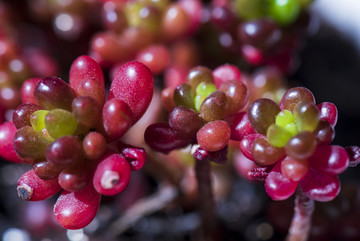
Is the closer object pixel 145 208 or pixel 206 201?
pixel 206 201

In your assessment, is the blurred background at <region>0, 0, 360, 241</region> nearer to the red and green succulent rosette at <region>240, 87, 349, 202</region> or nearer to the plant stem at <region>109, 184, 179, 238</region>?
the plant stem at <region>109, 184, 179, 238</region>

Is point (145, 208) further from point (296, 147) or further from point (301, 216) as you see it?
point (296, 147)

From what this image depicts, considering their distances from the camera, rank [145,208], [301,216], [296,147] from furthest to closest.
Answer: [145,208], [301,216], [296,147]

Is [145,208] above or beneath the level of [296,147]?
beneath

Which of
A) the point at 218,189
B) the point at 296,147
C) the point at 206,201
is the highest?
the point at 296,147

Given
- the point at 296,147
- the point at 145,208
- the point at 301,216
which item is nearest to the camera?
the point at 296,147

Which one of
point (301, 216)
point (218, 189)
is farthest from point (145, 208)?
point (301, 216)

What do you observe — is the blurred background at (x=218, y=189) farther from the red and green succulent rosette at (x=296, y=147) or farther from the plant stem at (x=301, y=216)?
the red and green succulent rosette at (x=296, y=147)

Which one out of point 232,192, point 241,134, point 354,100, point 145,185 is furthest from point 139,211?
point 354,100
